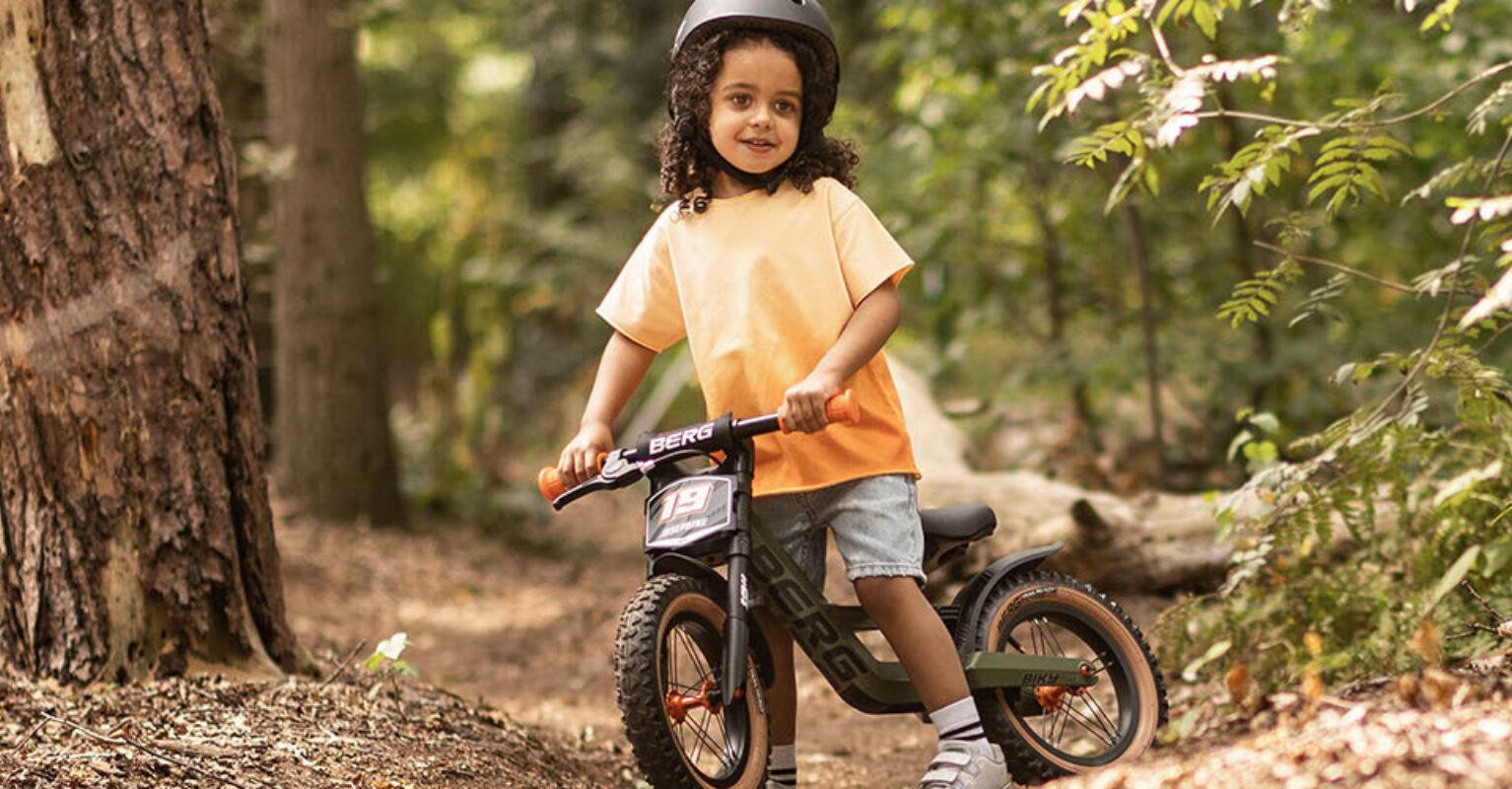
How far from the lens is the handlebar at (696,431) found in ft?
10.5

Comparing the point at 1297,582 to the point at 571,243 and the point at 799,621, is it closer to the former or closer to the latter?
the point at 799,621

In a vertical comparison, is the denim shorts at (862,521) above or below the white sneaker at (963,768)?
above

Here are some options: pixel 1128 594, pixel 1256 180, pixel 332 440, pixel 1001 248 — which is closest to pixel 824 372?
pixel 1256 180

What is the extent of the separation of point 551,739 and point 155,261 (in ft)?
6.31

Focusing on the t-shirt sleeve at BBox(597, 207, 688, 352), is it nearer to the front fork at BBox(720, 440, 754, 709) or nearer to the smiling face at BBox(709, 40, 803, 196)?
the smiling face at BBox(709, 40, 803, 196)

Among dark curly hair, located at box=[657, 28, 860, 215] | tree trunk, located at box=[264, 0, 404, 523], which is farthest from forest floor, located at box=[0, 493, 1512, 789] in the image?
tree trunk, located at box=[264, 0, 404, 523]

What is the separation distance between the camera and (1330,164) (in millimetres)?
3906

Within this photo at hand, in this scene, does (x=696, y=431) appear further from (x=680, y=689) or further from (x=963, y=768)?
(x=963, y=768)

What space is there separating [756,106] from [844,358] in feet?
2.14

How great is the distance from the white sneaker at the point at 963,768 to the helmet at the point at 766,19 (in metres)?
1.72

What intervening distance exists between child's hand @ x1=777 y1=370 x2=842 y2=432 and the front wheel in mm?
880

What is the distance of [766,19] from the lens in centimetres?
349

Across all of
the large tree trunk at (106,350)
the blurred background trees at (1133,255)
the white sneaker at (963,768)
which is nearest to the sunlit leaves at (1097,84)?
the blurred background trees at (1133,255)

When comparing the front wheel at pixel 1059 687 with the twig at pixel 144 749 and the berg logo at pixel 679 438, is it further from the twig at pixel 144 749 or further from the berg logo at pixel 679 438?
the twig at pixel 144 749
